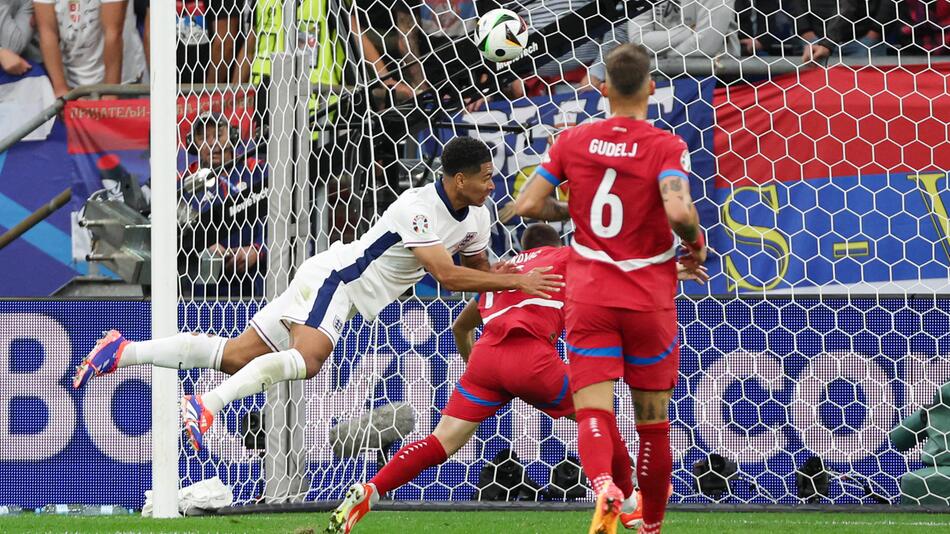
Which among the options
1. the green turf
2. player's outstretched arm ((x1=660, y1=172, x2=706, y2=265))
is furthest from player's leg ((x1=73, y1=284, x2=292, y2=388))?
player's outstretched arm ((x1=660, y1=172, x2=706, y2=265))

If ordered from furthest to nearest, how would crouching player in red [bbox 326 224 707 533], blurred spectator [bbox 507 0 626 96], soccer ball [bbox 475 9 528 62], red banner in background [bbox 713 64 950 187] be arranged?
blurred spectator [bbox 507 0 626 96], red banner in background [bbox 713 64 950 187], soccer ball [bbox 475 9 528 62], crouching player in red [bbox 326 224 707 533]

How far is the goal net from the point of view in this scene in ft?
23.7

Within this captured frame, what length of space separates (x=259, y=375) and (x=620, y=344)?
1819 mm

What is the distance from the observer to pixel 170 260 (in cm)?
616

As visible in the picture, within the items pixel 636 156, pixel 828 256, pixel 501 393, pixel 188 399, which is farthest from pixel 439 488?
pixel 636 156

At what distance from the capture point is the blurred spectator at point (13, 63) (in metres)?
12.3

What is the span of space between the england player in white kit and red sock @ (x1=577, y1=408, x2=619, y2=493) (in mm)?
1043

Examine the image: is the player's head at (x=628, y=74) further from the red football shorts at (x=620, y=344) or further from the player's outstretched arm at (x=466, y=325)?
the player's outstretched arm at (x=466, y=325)

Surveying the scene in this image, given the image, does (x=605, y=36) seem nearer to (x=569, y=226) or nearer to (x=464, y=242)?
(x=569, y=226)

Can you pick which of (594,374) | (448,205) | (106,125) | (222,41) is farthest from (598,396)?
(106,125)

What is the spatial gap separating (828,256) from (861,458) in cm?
173

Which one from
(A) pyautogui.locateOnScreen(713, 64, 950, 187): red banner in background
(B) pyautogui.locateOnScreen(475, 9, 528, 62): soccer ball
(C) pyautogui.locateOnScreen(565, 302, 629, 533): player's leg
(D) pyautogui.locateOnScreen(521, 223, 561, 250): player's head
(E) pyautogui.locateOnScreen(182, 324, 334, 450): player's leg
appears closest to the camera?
(C) pyautogui.locateOnScreen(565, 302, 629, 533): player's leg

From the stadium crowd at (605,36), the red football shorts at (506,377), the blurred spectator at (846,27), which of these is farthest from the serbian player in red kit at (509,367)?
the blurred spectator at (846,27)

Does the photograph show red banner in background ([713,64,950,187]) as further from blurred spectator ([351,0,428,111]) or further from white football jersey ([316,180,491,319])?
white football jersey ([316,180,491,319])
